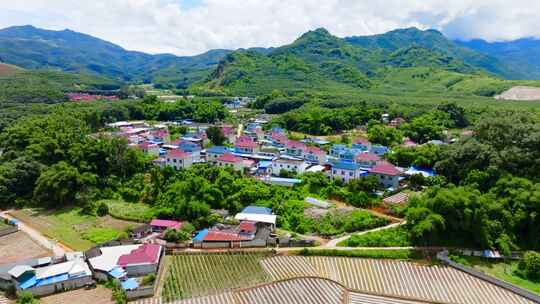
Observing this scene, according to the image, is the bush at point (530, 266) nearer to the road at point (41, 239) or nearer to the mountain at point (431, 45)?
the road at point (41, 239)

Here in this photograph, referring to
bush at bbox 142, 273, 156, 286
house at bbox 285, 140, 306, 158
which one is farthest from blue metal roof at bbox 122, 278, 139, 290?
house at bbox 285, 140, 306, 158

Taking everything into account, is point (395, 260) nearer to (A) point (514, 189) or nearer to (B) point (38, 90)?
(A) point (514, 189)

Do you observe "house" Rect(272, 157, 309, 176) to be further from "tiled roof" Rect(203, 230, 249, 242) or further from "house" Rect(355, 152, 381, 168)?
"tiled roof" Rect(203, 230, 249, 242)

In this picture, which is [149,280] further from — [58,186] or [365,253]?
[58,186]

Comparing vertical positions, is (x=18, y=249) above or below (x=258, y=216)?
below

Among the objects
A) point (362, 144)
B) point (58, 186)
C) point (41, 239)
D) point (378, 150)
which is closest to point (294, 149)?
point (362, 144)
